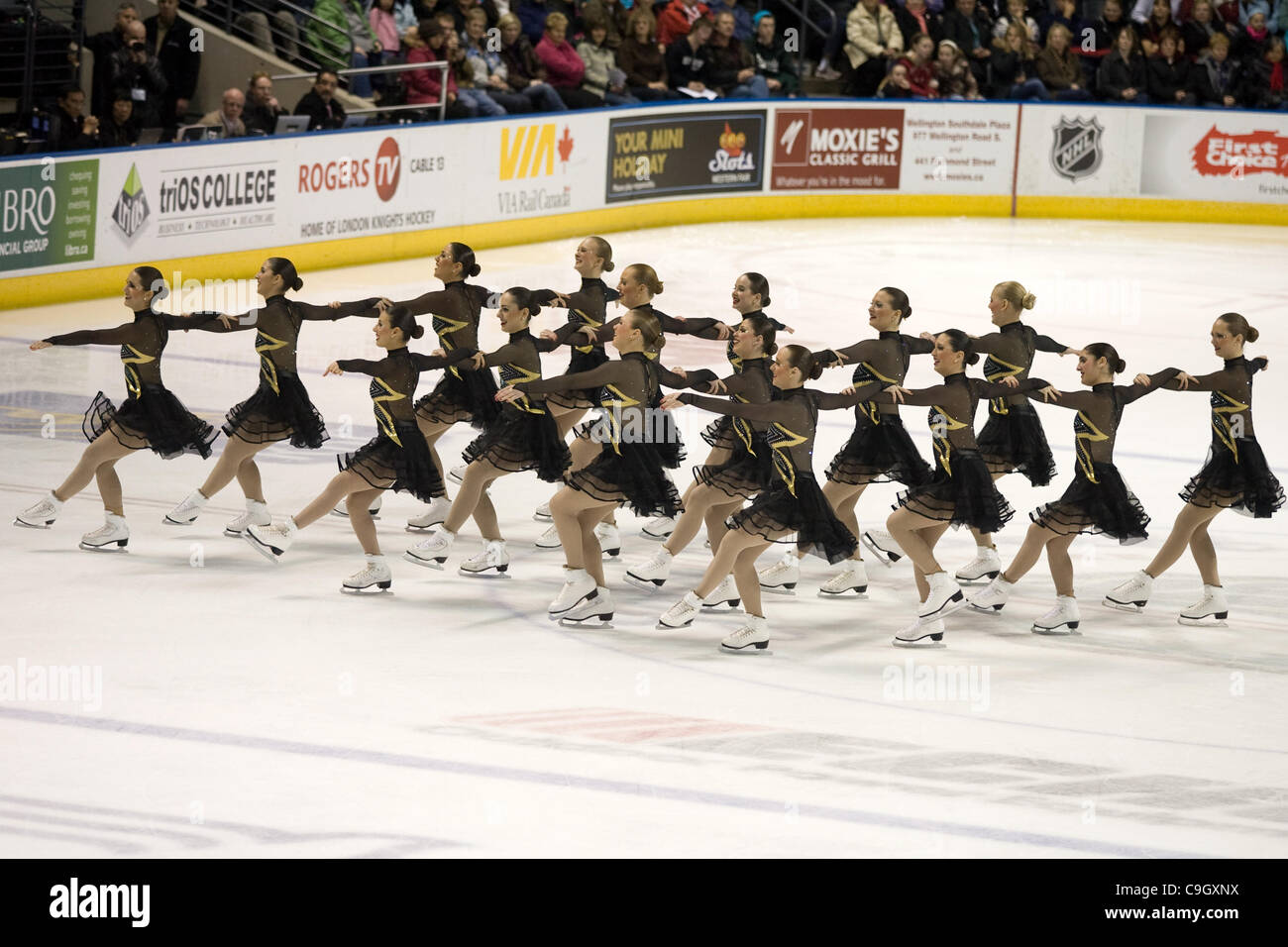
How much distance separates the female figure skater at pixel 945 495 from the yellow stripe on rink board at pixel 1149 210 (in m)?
15.1

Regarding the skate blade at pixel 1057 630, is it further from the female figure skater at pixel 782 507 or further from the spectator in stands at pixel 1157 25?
the spectator in stands at pixel 1157 25

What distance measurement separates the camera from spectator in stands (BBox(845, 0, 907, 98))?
2294 cm

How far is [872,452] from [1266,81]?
53.6 feet

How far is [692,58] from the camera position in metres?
21.8

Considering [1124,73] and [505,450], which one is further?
[1124,73]

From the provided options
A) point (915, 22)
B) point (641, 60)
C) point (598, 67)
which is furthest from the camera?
point (915, 22)

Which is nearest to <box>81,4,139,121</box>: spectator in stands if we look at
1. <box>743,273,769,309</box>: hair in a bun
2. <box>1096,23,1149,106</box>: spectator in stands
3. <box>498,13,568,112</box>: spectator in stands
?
<box>498,13,568,112</box>: spectator in stands

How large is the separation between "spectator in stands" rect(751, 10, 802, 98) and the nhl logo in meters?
3.20

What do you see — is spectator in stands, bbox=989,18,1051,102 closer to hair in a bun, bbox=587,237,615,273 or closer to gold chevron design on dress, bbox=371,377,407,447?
hair in a bun, bbox=587,237,615,273

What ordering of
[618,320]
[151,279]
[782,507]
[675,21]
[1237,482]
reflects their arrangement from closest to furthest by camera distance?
[782,507] → [1237,482] → [618,320] → [151,279] → [675,21]

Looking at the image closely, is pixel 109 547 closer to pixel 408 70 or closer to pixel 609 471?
pixel 609 471

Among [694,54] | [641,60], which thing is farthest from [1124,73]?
[641,60]

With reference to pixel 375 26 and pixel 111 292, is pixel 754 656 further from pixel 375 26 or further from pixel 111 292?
pixel 375 26

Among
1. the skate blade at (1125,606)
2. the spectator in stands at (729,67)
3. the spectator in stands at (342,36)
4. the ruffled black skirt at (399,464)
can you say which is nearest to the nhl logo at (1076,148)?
the spectator in stands at (729,67)
